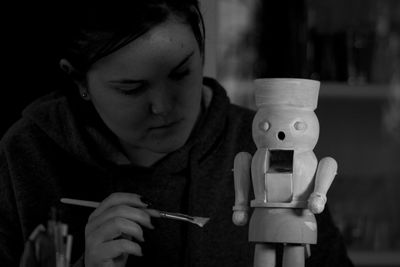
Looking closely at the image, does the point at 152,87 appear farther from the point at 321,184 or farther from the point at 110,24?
the point at 321,184

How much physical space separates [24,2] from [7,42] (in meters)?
0.04

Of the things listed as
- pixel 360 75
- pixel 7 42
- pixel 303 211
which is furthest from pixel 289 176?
pixel 360 75

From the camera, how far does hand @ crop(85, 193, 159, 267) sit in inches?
22.4

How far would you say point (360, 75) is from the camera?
4.23ft

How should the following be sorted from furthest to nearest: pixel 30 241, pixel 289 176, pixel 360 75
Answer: pixel 360 75 → pixel 30 241 → pixel 289 176

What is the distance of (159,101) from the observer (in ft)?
2.04

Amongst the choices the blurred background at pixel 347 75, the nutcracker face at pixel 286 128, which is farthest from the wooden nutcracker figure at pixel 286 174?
the blurred background at pixel 347 75

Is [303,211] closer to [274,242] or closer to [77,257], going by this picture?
[274,242]

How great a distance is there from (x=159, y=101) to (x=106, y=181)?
0.32 ft

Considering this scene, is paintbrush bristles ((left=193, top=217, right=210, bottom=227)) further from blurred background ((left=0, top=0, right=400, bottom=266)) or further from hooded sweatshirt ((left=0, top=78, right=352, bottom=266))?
blurred background ((left=0, top=0, right=400, bottom=266))

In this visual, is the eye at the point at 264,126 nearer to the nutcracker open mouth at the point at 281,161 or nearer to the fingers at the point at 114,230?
the nutcracker open mouth at the point at 281,161

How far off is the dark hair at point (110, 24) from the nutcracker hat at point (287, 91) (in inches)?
5.1

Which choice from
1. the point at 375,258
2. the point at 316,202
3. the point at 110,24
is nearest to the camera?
the point at 316,202

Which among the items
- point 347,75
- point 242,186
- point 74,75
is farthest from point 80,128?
point 347,75
